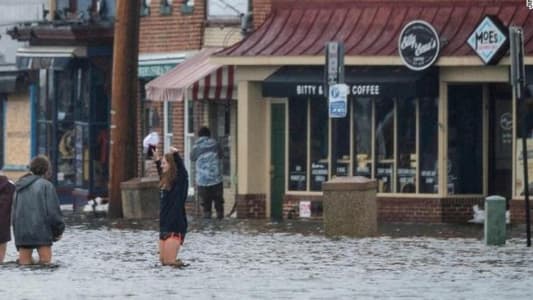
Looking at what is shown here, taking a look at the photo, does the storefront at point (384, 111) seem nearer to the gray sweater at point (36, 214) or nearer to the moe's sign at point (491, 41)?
the moe's sign at point (491, 41)

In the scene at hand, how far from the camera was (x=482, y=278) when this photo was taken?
72.2 feet

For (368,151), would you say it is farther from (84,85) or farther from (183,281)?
(183,281)

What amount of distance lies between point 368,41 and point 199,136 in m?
4.20

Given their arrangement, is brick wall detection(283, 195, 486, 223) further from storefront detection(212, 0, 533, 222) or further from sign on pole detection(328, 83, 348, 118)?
sign on pole detection(328, 83, 348, 118)

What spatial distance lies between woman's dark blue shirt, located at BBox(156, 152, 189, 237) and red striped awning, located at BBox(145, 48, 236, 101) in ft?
44.5

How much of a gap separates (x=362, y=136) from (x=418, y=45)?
2545mm

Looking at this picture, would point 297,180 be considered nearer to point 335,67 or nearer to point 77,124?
point 335,67

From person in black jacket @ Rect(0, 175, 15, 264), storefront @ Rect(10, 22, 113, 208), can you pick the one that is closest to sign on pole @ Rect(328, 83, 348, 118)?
person in black jacket @ Rect(0, 175, 15, 264)

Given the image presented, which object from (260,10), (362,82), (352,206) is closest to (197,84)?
(260,10)

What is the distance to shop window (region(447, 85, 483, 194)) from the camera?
3709 centimetres

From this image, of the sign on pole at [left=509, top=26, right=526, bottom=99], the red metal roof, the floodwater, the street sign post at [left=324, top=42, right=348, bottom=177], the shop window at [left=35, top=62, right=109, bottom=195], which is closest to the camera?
the floodwater

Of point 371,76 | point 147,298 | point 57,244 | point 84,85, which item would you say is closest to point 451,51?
point 371,76

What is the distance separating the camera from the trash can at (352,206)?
99.5ft

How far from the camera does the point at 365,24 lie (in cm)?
3756
